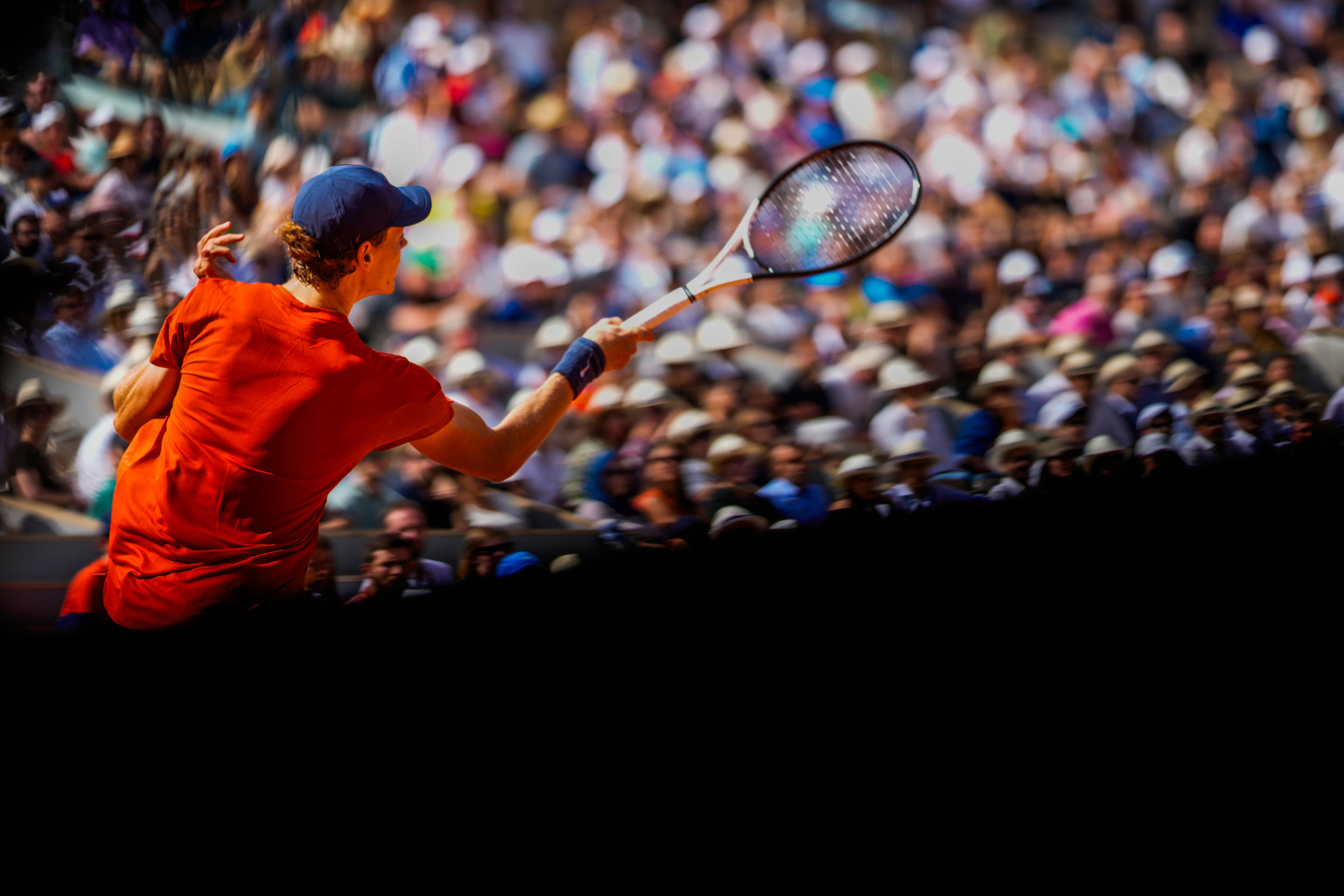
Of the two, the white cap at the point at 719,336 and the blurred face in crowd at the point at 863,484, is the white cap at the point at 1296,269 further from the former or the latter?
the blurred face in crowd at the point at 863,484

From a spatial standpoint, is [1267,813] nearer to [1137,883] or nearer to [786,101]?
[1137,883]

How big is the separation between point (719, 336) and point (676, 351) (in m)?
0.38

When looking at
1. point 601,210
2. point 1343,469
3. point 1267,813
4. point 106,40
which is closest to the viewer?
point 1267,813

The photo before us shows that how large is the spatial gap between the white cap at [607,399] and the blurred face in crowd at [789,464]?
48.9 inches

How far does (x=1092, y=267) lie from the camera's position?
817 centimetres

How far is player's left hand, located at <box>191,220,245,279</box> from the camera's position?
242 centimetres

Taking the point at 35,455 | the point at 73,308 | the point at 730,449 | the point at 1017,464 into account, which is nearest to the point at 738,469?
the point at 730,449

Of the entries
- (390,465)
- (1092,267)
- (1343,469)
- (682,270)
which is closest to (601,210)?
(682,270)

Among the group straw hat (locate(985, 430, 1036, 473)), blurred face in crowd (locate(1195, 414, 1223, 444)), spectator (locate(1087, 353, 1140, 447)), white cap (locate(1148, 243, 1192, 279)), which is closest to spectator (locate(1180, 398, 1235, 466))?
blurred face in crowd (locate(1195, 414, 1223, 444))

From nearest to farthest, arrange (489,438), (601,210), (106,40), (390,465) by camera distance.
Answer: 1. (489,438)
2. (106,40)
3. (390,465)
4. (601,210)

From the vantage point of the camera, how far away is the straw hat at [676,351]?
663 cm

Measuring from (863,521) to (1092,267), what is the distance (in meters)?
6.18

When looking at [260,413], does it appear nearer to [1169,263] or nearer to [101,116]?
[101,116]

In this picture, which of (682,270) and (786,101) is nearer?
(682,270)
